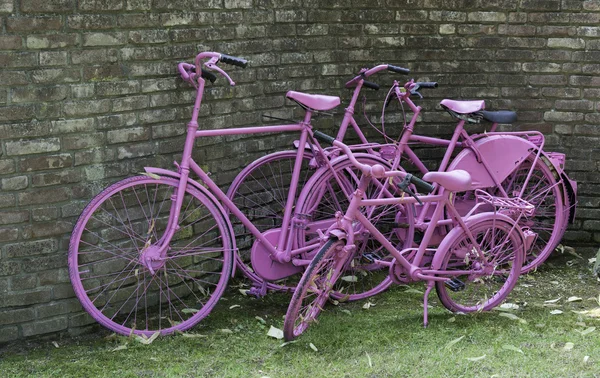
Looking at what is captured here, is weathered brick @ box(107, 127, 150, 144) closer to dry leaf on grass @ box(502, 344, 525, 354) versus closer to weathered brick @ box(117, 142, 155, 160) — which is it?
weathered brick @ box(117, 142, 155, 160)

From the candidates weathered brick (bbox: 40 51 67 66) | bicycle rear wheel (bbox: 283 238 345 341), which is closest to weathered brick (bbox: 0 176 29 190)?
weathered brick (bbox: 40 51 67 66)

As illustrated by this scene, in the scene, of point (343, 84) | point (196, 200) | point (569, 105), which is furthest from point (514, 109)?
point (196, 200)

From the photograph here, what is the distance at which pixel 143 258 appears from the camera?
479 cm

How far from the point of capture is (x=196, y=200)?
5.36 meters

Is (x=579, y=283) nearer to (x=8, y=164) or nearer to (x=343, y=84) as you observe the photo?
(x=343, y=84)

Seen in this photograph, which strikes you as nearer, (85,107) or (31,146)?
(31,146)

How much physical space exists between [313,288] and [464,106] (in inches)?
73.9

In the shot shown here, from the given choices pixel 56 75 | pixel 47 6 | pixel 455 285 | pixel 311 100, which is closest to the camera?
pixel 47 6

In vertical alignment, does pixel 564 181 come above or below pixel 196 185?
below

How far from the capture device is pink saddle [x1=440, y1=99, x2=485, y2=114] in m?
5.65

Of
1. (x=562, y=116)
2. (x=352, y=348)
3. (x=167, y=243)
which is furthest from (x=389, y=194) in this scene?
(x=562, y=116)

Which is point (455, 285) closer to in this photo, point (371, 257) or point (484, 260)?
point (484, 260)

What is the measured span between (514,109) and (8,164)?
3.84 meters

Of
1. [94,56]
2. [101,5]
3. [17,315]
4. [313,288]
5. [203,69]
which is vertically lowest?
[17,315]
